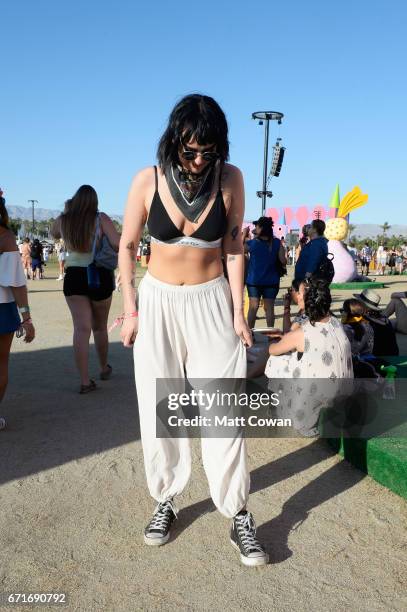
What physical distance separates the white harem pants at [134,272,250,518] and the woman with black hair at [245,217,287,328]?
5.15m

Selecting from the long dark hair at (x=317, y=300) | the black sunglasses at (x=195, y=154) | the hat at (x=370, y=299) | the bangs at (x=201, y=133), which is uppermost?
the bangs at (x=201, y=133)

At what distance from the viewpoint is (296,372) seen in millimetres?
3775

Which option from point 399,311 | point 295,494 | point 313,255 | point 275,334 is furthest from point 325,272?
point 399,311

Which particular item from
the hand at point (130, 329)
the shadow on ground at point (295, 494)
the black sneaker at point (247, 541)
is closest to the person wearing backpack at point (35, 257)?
the shadow on ground at point (295, 494)

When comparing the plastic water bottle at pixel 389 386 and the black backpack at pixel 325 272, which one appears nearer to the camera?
the black backpack at pixel 325 272

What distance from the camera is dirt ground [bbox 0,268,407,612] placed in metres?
2.20

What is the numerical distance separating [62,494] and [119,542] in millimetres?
629

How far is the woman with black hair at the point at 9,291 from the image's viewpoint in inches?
146

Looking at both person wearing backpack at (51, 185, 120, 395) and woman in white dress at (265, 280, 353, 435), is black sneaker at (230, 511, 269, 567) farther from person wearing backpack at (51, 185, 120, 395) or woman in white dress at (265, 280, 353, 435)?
person wearing backpack at (51, 185, 120, 395)

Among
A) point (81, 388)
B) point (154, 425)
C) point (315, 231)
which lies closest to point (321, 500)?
point (154, 425)

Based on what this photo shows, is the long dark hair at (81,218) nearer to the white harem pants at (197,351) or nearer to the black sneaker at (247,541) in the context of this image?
the white harem pants at (197,351)

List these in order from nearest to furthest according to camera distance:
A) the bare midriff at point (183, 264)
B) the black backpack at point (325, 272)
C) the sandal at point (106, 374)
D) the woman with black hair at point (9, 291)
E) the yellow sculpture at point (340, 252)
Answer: the bare midriff at point (183, 264), the woman with black hair at point (9, 291), the black backpack at point (325, 272), the sandal at point (106, 374), the yellow sculpture at point (340, 252)

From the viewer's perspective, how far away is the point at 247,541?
7.95 ft

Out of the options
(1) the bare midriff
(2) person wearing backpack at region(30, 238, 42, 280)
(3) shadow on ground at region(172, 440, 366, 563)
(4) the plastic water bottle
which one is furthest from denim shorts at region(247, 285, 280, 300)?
(2) person wearing backpack at region(30, 238, 42, 280)
